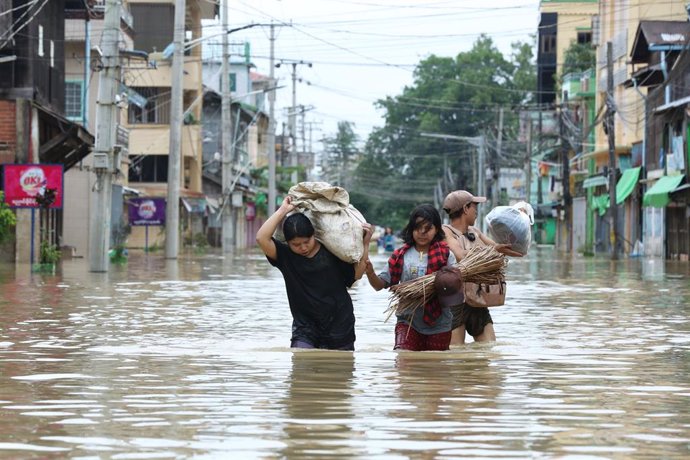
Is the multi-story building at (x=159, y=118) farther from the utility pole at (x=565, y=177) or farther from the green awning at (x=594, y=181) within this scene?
the utility pole at (x=565, y=177)

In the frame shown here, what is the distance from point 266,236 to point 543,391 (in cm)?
223

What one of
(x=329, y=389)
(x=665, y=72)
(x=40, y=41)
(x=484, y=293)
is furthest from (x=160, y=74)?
(x=329, y=389)

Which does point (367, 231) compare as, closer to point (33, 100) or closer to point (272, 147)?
point (33, 100)

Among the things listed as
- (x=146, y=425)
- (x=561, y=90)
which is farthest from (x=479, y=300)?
(x=561, y=90)

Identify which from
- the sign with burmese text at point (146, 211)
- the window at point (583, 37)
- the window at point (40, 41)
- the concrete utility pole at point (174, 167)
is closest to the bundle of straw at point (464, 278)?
the window at point (40, 41)

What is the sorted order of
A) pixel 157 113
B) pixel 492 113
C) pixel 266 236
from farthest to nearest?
pixel 492 113 → pixel 157 113 → pixel 266 236

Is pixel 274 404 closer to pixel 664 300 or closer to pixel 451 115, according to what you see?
pixel 664 300

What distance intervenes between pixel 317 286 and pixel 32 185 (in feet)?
88.7

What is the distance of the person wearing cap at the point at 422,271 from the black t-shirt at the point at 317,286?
0.35 metres

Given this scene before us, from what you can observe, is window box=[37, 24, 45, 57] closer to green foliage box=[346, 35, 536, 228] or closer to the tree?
green foliage box=[346, 35, 536, 228]

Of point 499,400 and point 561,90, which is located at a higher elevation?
point 561,90

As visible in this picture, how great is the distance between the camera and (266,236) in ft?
34.1

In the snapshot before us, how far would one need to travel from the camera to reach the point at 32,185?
36500 mm

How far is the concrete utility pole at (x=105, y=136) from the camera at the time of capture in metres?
34.6
